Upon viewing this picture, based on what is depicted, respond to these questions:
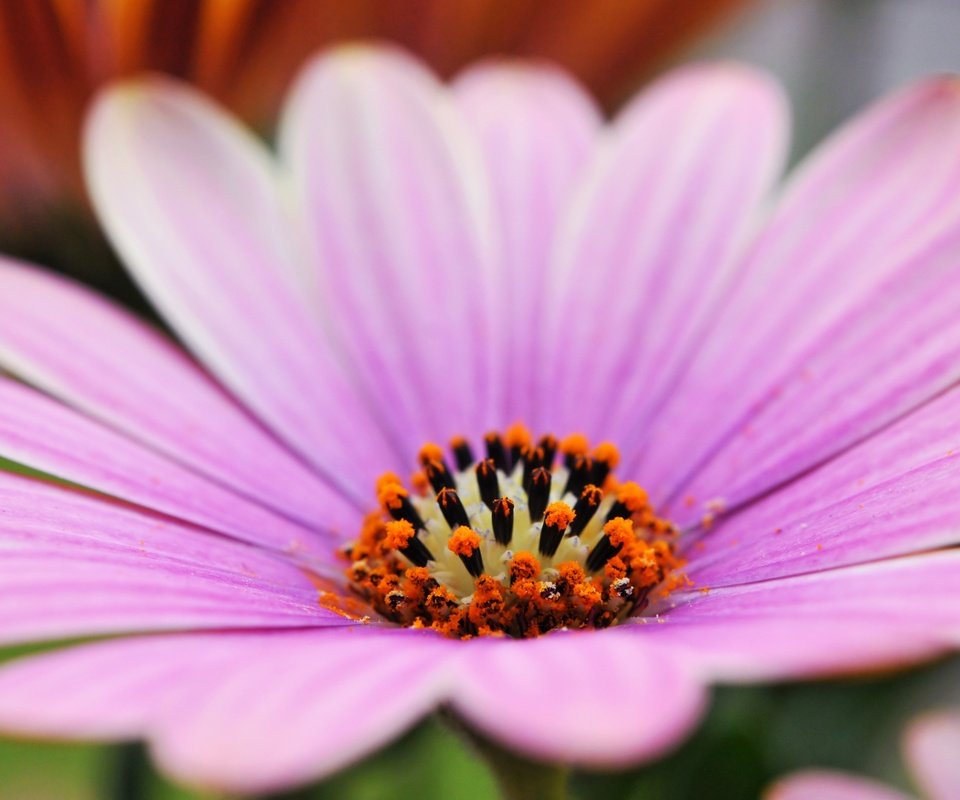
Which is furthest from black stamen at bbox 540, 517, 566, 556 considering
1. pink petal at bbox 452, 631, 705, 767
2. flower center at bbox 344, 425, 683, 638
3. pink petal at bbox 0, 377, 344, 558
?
pink petal at bbox 452, 631, 705, 767

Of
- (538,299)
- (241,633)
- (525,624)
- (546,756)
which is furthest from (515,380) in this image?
(546,756)

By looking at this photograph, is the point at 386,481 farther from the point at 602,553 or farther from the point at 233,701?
the point at 233,701

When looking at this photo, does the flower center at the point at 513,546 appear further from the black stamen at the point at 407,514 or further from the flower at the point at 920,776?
the flower at the point at 920,776

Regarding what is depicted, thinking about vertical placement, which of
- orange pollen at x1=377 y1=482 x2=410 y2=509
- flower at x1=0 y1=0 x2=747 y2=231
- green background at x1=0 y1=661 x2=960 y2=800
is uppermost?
flower at x1=0 y1=0 x2=747 y2=231

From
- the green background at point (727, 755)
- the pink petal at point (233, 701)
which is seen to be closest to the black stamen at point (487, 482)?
the green background at point (727, 755)

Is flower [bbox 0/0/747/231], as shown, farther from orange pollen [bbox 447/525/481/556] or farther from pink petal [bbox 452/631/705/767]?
pink petal [bbox 452/631/705/767]

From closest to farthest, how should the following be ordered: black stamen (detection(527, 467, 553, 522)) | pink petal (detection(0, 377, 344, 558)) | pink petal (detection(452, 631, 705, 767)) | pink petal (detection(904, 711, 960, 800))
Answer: pink petal (detection(452, 631, 705, 767))
pink petal (detection(904, 711, 960, 800))
pink petal (detection(0, 377, 344, 558))
black stamen (detection(527, 467, 553, 522))

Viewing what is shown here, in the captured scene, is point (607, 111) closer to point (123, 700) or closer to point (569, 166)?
point (569, 166)
